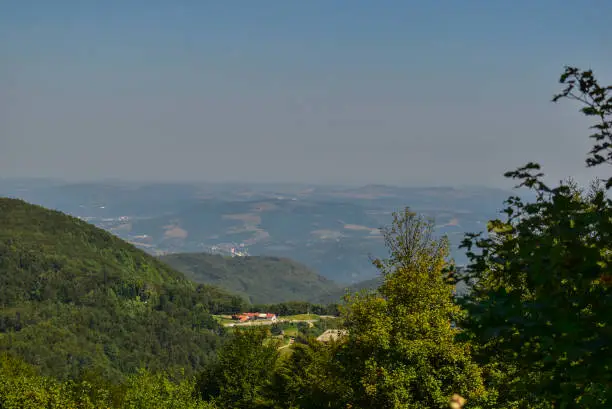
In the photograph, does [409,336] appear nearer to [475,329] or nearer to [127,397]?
[475,329]

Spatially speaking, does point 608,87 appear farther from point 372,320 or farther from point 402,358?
point 372,320

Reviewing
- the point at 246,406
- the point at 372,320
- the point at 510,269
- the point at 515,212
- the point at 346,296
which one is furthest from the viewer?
the point at 246,406

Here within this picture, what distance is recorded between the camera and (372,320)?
94.5ft

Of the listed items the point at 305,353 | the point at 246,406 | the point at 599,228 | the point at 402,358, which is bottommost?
the point at 246,406

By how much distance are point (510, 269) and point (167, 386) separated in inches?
1956

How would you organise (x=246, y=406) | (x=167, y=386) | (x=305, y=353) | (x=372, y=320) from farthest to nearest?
(x=246, y=406)
(x=305, y=353)
(x=167, y=386)
(x=372, y=320)

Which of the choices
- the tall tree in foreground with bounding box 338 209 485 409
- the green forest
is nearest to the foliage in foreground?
the green forest

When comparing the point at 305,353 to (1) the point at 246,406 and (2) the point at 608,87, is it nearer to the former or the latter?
(1) the point at 246,406

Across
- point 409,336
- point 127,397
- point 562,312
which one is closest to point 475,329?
point 562,312

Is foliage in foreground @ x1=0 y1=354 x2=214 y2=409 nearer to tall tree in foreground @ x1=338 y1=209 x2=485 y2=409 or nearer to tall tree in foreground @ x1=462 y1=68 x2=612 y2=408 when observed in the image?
tall tree in foreground @ x1=338 y1=209 x2=485 y2=409

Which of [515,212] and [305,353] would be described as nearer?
[515,212]

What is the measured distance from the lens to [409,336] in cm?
2761

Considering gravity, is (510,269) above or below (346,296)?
above

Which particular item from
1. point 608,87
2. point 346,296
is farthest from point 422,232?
point 608,87
